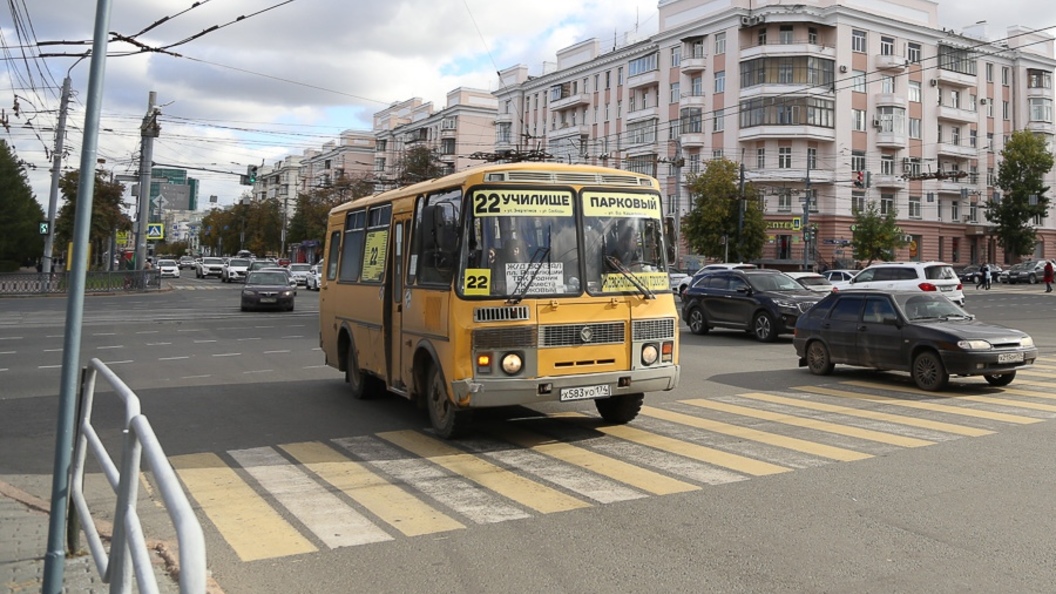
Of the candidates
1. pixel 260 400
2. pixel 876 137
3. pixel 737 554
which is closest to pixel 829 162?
pixel 876 137

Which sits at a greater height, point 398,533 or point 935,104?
point 935,104

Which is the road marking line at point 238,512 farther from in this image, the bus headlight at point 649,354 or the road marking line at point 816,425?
the road marking line at point 816,425

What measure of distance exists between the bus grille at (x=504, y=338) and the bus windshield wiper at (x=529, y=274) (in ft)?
0.95

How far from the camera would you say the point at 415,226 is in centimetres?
1048

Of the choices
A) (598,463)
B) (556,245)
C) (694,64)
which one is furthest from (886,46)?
(598,463)

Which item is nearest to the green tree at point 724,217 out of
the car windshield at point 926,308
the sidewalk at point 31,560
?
the car windshield at point 926,308

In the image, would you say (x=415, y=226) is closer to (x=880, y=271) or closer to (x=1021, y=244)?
(x=880, y=271)

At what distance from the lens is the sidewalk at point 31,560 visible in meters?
4.87

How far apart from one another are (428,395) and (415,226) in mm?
1999

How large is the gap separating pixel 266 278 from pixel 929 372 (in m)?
26.3

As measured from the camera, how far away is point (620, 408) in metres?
10.4

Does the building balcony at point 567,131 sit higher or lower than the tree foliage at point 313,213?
higher

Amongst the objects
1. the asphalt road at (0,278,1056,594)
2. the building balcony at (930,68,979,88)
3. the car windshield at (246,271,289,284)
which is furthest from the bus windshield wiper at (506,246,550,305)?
the building balcony at (930,68,979,88)

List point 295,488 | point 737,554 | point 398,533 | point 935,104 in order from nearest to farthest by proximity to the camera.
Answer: point 737,554, point 398,533, point 295,488, point 935,104
